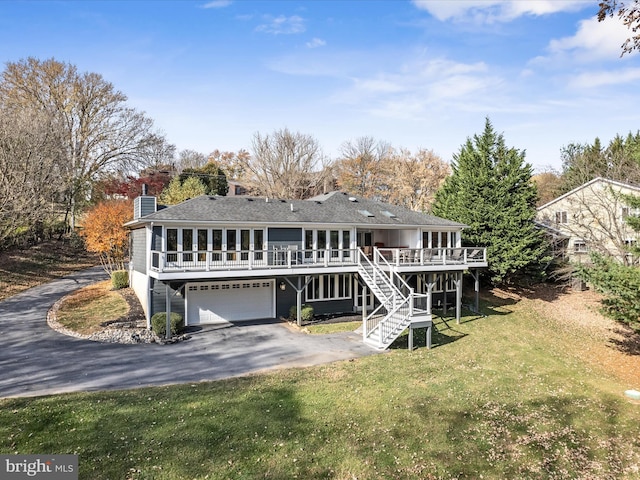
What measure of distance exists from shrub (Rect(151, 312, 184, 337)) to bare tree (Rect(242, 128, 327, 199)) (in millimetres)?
28548

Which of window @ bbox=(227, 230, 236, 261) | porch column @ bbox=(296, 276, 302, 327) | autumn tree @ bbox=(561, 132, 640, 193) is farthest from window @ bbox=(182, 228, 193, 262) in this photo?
autumn tree @ bbox=(561, 132, 640, 193)

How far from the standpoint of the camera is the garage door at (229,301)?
19.3 meters

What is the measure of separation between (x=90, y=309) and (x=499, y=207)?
2641cm

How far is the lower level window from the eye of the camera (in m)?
21.8

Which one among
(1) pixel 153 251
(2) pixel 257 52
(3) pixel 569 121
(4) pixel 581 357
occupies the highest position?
→ (2) pixel 257 52

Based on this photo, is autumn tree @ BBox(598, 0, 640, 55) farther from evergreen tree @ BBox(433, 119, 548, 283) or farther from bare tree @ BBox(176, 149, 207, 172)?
bare tree @ BBox(176, 149, 207, 172)

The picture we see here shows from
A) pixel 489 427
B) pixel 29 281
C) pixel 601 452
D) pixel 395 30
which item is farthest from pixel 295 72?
pixel 29 281

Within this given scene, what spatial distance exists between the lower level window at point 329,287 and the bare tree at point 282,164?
23772mm

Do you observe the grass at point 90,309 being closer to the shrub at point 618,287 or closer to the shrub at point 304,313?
the shrub at point 304,313

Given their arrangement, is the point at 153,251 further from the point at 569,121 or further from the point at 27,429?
the point at 569,121

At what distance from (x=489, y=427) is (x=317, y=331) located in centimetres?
1030

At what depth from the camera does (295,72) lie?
68.0 feet

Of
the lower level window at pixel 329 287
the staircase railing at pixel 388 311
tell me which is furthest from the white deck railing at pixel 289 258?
the lower level window at pixel 329 287

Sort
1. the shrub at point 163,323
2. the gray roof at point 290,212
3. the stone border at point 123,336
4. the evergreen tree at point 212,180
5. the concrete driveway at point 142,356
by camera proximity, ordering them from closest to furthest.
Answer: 1. the concrete driveway at point 142,356
2. the stone border at point 123,336
3. the shrub at point 163,323
4. the gray roof at point 290,212
5. the evergreen tree at point 212,180
